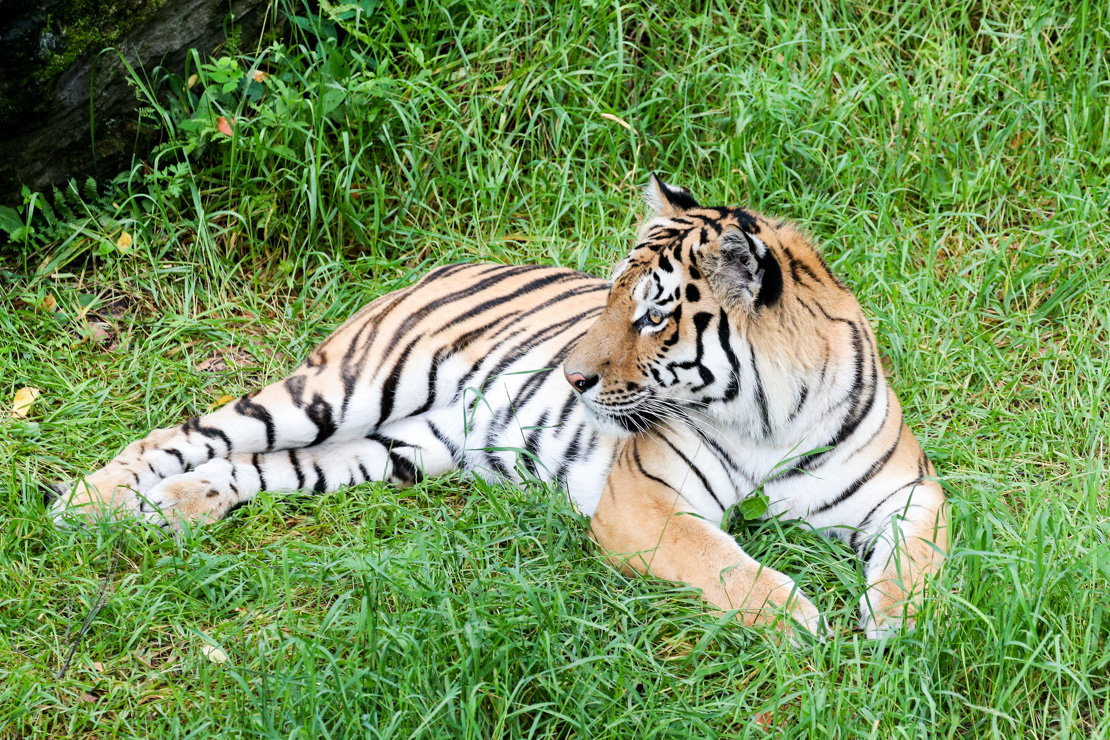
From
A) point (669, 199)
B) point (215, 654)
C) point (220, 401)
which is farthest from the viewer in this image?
point (220, 401)

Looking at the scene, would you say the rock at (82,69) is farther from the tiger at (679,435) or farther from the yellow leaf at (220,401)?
the tiger at (679,435)

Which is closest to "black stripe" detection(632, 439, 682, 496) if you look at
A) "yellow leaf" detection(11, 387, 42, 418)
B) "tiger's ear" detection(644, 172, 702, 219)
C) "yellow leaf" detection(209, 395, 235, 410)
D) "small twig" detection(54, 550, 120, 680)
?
"tiger's ear" detection(644, 172, 702, 219)

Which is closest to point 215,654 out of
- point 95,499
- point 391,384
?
point 95,499

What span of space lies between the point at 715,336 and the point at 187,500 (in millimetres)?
1757

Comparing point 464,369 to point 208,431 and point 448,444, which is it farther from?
point 208,431

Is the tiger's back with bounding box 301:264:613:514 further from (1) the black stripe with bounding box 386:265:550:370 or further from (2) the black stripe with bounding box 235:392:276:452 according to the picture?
(2) the black stripe with bounding box 235:392:276:452

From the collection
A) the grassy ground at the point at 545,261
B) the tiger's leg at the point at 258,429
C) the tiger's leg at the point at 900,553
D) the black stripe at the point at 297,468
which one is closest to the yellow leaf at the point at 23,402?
the grassy ground at the point at 545,261

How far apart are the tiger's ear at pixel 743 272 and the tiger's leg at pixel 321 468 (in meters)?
1.29

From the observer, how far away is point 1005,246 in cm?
431

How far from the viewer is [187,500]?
3.35 m

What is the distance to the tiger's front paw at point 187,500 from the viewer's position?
3.28m

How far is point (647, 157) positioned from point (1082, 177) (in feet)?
6.25

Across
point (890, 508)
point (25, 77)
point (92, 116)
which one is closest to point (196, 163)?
point (92, 116)

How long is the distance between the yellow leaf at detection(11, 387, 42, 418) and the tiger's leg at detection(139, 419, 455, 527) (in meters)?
0.75
